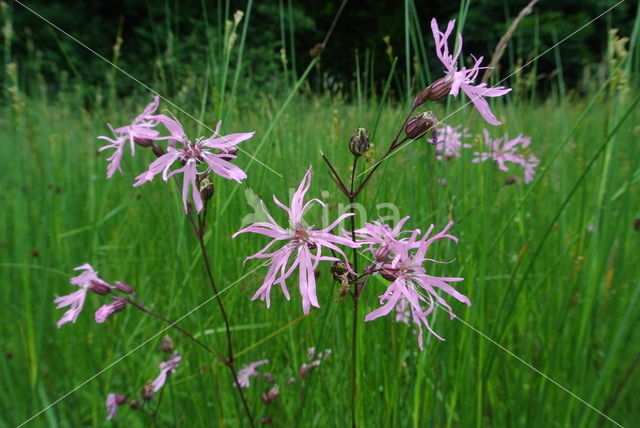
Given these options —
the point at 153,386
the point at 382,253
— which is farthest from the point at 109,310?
the point at 382,253

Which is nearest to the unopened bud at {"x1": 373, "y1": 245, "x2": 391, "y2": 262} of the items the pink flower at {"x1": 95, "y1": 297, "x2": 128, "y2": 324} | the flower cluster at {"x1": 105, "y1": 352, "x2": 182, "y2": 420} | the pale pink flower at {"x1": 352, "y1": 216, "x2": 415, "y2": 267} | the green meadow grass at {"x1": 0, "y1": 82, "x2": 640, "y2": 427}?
the pale pink flower at {"x1": 352, "y1": 216, "x2": 415, "y2": 267}

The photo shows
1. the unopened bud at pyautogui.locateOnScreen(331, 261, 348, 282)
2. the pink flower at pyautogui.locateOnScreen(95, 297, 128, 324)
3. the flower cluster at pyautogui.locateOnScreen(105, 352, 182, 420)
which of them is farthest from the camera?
the flower cluster at pyautogui.locateOnScreen(105, 352, 182, 420)

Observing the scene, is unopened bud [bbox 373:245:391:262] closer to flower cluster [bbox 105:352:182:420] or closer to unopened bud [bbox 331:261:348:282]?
unopened bud [bbox 331:261:348:282]

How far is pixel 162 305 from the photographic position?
1.33 metres

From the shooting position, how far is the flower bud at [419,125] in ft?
1.96

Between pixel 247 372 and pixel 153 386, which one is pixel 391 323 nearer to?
pixel 247 372

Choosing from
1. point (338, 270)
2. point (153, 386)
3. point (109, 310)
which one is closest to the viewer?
point (338, 270)

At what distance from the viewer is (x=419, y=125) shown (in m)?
0.60

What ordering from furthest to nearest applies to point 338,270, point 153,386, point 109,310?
point 153,386
point 109,310
point 338,270

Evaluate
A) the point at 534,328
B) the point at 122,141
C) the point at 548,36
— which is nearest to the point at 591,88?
the point at 534,328

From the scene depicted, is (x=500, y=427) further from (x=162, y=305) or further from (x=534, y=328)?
(x=162, y=305)

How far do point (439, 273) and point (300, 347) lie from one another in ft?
1.07

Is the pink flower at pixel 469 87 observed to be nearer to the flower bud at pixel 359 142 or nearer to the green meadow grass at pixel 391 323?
the flower bud at pixel 359 142

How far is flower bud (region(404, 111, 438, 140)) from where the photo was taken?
60 centimetres
